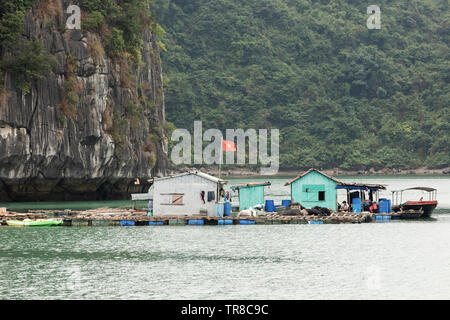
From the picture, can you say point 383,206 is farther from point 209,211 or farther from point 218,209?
point 209,211

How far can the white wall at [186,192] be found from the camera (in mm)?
48281

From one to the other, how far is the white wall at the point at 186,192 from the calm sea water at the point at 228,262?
2472 mm

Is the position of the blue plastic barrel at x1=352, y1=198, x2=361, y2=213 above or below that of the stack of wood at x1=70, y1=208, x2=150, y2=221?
above

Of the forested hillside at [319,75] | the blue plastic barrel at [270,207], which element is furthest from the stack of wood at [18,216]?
the forested hillside at [319,75]

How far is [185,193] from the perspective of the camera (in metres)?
48.7

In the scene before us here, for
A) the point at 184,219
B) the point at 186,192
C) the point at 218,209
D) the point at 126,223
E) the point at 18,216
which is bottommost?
the point at 126,223

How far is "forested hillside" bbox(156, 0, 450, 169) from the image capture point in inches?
6107

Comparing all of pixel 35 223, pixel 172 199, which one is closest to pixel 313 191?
pixel 172 199

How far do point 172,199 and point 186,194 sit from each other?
42.9 inches

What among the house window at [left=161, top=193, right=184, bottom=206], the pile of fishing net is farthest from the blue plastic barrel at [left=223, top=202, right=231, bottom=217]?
the pile of fishing net

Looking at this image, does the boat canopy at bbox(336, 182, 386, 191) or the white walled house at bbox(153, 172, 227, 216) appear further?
the boat canopy at bbox(336, 182, 386, 191)

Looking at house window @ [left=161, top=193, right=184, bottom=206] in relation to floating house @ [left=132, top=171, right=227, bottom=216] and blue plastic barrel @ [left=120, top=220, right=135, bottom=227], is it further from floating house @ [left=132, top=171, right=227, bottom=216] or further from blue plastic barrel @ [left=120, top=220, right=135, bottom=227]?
blue plastic barrel @ [left=120, top=220, right=135, bottom=227]

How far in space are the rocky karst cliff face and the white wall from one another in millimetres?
16497
